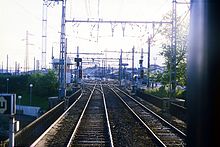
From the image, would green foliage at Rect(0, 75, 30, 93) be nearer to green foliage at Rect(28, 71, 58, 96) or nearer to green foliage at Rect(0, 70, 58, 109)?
green foliage at Rect(0, 70, 58, 109)

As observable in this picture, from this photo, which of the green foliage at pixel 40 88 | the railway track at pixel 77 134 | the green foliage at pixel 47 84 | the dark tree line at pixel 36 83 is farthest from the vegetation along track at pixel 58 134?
the dark tree line at pixel 36 83

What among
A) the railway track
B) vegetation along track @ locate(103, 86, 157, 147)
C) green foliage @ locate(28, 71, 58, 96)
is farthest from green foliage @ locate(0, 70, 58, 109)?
vegetation along track @ locate(103, 86, 157, 147)

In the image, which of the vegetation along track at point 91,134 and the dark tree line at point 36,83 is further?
the dark tree line at point 36,83

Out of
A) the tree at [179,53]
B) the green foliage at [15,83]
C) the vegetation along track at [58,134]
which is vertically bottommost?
the vegetation along track at [58,134]

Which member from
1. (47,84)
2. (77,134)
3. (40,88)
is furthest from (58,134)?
(40,88)

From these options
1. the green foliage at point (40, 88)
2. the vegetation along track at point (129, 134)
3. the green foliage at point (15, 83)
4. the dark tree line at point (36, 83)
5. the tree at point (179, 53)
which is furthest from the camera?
the green foliage at point (15, 83)

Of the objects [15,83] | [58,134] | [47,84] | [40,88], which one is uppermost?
[47,84]

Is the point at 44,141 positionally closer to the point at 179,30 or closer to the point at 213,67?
the point at 213,67

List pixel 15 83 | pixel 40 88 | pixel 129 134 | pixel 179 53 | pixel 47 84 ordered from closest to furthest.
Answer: pixel 129 134 < pixel 179 53 < pixel 47 84 < pixel 40 88 < pixel 15 83

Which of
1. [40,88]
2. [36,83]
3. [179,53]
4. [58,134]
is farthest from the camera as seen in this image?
[36,83]

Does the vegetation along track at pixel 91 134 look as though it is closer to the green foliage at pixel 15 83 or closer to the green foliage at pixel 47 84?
the green foliage at pixel 47 84

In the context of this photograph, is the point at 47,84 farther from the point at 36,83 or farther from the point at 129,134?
the point at 129,134

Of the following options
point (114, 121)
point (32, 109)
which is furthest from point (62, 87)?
point (32, 109)

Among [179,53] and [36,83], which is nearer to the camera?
[179,53]
